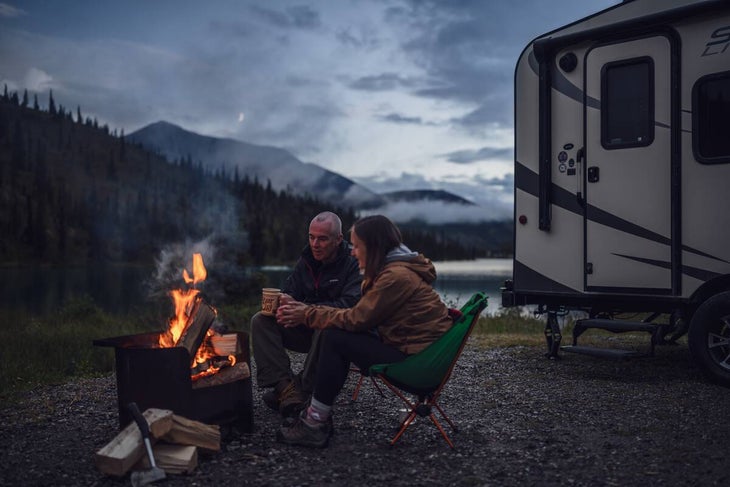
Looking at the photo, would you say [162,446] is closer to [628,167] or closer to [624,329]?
[624,329]

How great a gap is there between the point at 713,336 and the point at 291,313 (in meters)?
4.03

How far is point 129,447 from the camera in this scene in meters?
3.59

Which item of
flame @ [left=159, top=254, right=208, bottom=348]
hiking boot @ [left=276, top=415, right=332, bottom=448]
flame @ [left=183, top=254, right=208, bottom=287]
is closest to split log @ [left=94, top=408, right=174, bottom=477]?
flame @ [left=159, top=254, right=208, bottom=348]

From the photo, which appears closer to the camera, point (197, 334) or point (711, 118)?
point (197, 334)

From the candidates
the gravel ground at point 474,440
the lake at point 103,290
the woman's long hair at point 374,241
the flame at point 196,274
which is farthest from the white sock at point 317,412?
the lake at point 103,290

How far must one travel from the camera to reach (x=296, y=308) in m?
4.22

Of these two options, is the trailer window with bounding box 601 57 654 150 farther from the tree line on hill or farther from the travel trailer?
the tree line on hill

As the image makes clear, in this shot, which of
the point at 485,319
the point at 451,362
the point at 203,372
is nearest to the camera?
the point at 451,362

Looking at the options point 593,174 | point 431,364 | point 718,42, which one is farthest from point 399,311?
point 718,42

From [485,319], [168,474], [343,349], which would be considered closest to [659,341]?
[343,349]

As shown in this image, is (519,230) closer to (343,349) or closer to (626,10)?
(626,10)

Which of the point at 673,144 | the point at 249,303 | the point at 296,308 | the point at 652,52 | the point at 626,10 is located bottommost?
Result: the point at 249,303

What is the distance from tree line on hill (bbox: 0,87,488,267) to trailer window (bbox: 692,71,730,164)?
26.1 metres

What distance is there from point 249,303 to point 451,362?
709 inches
